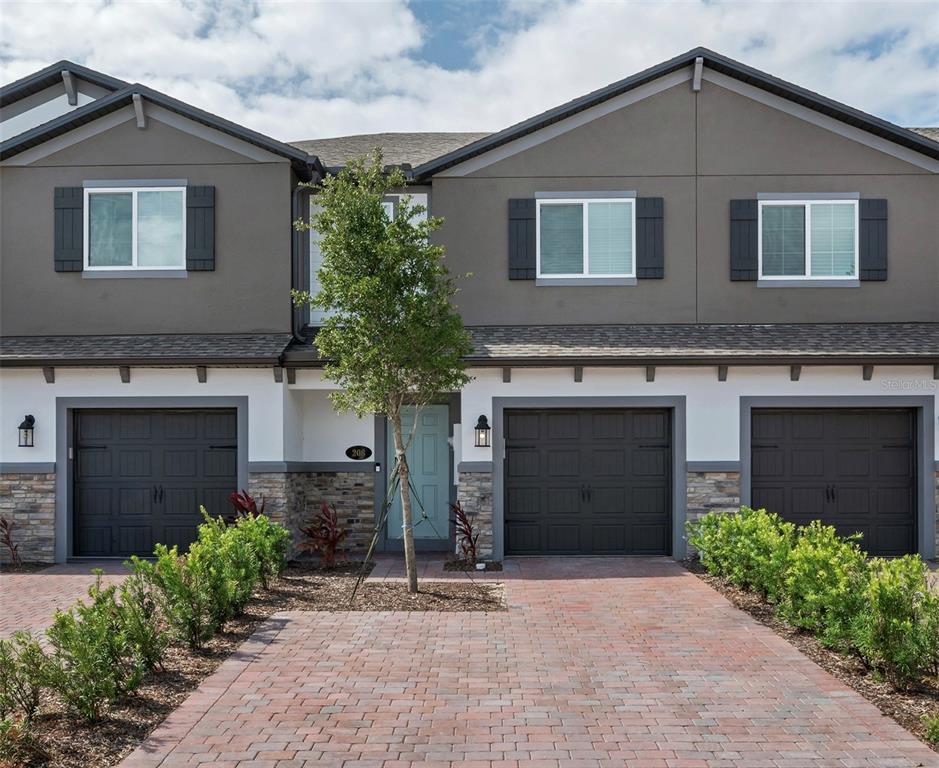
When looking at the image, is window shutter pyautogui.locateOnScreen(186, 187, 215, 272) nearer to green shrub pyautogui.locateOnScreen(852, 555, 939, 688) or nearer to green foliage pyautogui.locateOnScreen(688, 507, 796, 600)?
green foliage pyautogui.locateOnScreen(688, 507, 796, 600)

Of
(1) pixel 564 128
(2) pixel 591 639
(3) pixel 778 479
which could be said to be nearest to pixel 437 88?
(1) pixel 564 128

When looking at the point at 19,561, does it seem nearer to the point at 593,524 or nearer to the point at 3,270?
the point at 3,270

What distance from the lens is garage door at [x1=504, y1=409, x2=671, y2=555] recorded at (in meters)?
12.7

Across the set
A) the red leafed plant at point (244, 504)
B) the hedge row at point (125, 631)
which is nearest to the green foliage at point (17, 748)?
the hedge row at point (125, 631)

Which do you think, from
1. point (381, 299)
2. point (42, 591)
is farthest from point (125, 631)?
point (42, 591)

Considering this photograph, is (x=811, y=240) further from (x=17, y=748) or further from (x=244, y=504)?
(x=17, y=748)

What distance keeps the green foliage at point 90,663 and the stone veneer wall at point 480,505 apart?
6231 mm

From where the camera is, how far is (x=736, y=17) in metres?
12.2

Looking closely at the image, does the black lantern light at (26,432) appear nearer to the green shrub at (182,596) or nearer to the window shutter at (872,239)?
the green shrub at (182,596)

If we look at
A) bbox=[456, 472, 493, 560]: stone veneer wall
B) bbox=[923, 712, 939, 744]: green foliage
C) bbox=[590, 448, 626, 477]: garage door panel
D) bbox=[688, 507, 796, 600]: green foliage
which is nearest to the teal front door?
bbox=[456, 472, 493, 560]: stone veneer wall

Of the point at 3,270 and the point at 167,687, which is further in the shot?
the point at 3,270

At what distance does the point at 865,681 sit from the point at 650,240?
7.71 m

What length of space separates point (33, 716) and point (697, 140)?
1147cm

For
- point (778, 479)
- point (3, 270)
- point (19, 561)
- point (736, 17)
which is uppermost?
point (736, 17)
